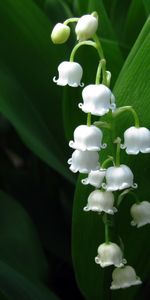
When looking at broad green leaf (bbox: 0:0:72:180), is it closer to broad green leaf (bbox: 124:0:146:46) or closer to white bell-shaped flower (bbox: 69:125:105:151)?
broad green leaf (bbox: 124:0:146:46)

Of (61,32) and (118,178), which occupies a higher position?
(61,32)

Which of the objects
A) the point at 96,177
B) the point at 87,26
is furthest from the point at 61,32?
the point at 96,177

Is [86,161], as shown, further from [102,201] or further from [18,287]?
[18,287]

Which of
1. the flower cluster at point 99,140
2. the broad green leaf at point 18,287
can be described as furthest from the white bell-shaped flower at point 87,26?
the broad green leaf at point 18,287

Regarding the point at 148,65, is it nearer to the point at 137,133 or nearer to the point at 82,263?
the point at 137,133

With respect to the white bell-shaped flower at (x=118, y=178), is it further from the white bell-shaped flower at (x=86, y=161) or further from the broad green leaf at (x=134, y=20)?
the broad green leaf at (x=134, y=20)

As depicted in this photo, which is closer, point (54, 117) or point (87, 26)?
point (87, 26)
